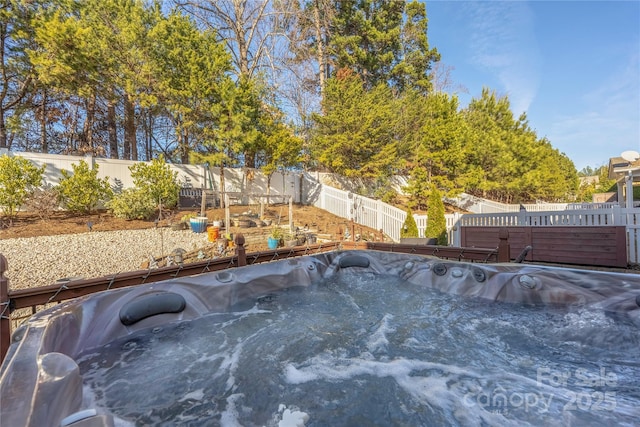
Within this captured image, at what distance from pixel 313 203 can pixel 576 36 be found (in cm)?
925

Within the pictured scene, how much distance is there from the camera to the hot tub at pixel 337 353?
1.48 meters

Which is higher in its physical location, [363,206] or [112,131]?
[112,131]

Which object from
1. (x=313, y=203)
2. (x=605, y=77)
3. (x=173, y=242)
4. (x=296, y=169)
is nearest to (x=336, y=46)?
(x=296, y=169)

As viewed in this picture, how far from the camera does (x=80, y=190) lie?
25.0 ft

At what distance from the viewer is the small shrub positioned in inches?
281

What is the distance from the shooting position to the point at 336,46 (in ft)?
44.7

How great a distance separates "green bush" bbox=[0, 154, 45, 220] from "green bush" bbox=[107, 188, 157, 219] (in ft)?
5.40

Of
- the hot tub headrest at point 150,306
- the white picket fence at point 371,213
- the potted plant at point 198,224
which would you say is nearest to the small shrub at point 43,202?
the potted plant at point 198,224

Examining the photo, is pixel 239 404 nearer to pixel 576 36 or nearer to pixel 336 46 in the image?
pixel 576 36

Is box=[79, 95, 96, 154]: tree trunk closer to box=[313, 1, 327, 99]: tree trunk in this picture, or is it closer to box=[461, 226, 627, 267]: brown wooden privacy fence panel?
box=[313, 1, 327, 99]: tree trunk

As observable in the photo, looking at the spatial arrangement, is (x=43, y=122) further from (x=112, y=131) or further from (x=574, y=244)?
(x=574, y=244)

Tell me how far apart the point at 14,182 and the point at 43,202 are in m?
0.74

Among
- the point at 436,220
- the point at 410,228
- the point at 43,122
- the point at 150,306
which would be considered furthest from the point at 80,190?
the point at 436,220

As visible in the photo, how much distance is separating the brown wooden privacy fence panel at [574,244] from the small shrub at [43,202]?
1056 cm
